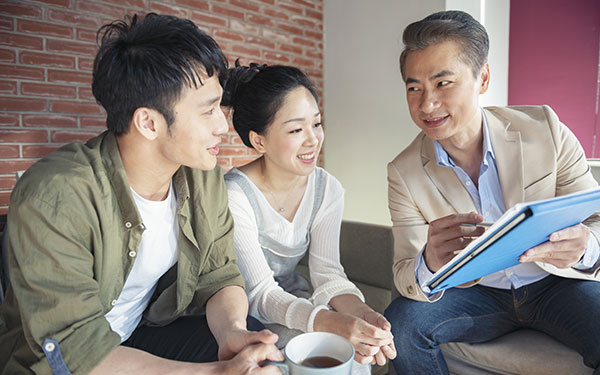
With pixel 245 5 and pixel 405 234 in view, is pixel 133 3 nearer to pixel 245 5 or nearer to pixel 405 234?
pixel 245 5

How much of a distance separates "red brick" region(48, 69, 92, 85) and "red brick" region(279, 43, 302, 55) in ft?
5.47

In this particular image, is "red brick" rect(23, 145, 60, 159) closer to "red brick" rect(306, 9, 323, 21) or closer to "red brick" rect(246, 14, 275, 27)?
"red brick" rect(246, 14, 275, 27)

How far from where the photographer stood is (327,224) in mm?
1600

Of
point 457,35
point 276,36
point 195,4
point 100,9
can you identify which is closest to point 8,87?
point 100,9

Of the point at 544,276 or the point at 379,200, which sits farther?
the point at 379,200

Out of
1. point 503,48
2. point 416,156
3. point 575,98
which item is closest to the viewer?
point 416,156

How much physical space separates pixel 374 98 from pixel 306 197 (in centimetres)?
225

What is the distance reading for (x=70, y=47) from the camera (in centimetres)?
263

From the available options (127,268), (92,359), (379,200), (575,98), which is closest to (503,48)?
(575,98)

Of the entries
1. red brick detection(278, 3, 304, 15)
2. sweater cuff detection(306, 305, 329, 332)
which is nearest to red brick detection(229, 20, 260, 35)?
red brick detection(278, 3, 304, 15)

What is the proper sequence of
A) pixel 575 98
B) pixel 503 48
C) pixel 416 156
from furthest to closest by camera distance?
pixel 503 48, pixel 575 98, pixel 416 156

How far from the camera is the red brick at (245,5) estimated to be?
11.2ft

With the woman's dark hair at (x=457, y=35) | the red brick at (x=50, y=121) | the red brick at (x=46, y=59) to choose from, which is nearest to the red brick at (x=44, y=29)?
the red brick at (x=46, y=59)

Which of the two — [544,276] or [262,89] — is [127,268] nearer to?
[262,89]
